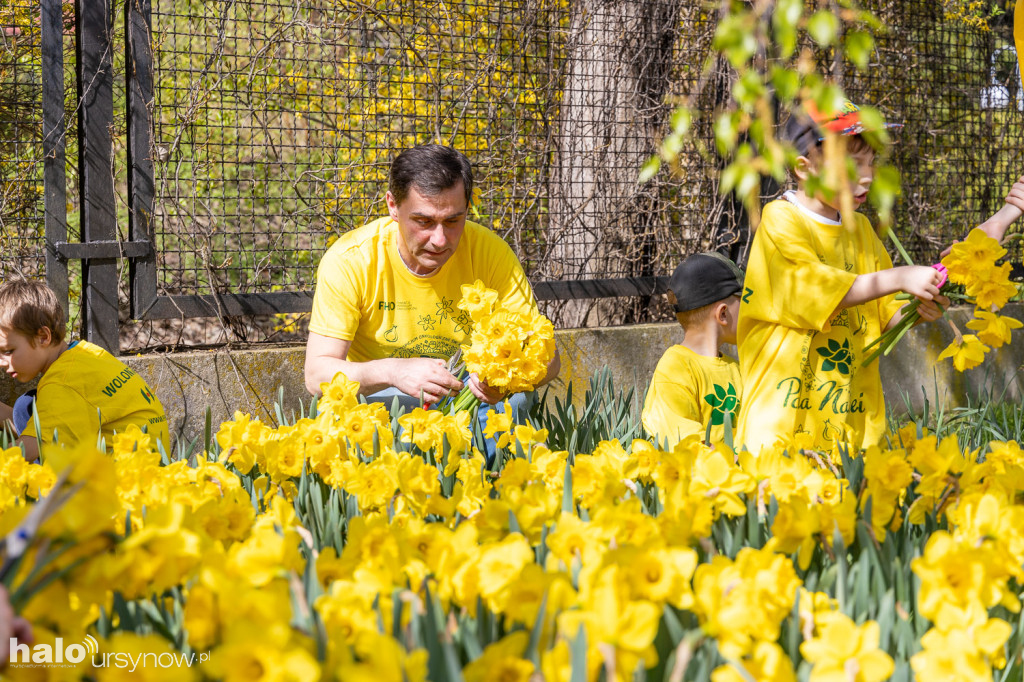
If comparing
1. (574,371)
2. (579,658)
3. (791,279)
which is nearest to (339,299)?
(791,279)

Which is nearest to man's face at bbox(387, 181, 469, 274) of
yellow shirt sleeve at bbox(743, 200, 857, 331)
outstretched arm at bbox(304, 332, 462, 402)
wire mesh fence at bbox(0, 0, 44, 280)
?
outstretched arm at bbox(304, 332, 462, 402)

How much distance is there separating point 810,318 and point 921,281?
1.10 feet

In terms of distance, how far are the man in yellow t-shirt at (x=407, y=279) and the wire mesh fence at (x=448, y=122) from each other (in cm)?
113

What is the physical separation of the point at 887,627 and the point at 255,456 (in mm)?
1265

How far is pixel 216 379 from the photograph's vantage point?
3.63 metres

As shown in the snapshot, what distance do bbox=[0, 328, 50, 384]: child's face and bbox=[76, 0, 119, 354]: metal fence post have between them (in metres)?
0.85

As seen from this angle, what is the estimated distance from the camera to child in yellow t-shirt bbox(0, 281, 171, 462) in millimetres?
2531

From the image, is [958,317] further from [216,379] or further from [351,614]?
[351,614]

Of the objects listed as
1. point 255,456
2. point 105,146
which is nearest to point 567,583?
point 255,456

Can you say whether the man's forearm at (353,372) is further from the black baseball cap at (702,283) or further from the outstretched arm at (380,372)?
the black baseball cap at (702,283)

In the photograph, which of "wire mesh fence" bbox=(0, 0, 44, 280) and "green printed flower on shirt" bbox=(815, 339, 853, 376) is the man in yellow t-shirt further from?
"wire mesh fence" bbox=(0, 0, 44, 280)

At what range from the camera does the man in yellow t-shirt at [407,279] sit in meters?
2.71

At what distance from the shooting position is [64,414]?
2.52 meters

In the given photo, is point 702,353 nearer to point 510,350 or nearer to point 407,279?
point 407,279
